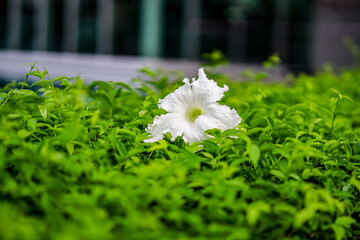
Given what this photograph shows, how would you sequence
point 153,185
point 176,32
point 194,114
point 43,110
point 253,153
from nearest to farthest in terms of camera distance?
point 153,185, point 253,153, point 43,110, point 194,114, point 176,32

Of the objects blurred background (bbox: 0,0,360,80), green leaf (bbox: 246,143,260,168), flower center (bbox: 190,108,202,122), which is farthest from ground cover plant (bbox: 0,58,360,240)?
blurred background (bbox: 0,0,360,80)

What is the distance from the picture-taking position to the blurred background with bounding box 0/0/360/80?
1005 centimetres

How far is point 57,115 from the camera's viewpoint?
54.5 inches

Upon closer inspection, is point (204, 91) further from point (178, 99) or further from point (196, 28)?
point (196, 28)

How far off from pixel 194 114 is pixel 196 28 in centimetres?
925

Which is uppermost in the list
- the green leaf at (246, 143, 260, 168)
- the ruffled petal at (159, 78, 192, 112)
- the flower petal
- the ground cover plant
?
the ruffled petal at (159, 78, 192, 112)

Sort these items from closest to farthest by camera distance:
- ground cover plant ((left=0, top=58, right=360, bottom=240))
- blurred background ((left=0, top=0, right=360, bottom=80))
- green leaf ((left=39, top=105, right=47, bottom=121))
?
ground cover plant ((left=0, top=58, right=360, bottom=240)) < green leaf ((left=39, top=105, right=47, bottom=121)) < blurred background ((left=0, top=0, right=360, bottom=80))

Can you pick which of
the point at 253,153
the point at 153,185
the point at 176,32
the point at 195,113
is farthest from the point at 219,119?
the point at 176,32

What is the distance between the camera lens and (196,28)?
10328 mm

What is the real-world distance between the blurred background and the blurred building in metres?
0.02

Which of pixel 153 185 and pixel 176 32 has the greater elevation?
pixel 176 32

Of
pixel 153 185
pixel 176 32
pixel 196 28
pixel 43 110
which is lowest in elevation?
pixel 153 185

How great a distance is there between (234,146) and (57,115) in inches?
22.9

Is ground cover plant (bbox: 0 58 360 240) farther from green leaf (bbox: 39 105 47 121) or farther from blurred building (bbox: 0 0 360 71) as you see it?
blurred building (bbox: 0 0 360 71)
